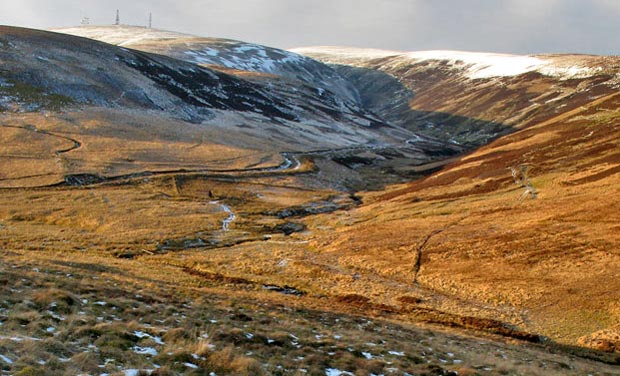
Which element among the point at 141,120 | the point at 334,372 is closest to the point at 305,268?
the point at 334,372

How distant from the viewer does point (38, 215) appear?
51.5 meters

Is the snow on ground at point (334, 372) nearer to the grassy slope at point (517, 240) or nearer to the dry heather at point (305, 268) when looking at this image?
the dry heather at point (305, 268)

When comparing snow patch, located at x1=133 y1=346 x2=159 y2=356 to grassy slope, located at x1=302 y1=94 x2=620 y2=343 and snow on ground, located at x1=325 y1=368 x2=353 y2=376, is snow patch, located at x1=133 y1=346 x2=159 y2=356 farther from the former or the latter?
grassy slope, located at x1=302 y1=94 x2=620 y2=343

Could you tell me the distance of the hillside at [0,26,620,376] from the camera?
18094 millimetres

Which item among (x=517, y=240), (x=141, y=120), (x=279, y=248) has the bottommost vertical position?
(x=279, y=248)

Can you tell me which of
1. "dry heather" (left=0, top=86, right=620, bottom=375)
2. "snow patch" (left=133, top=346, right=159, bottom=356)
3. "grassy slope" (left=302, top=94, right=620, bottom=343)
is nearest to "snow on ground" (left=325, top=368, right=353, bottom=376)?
"dry heather" (left=0, top=86, right=620, bottom=375)

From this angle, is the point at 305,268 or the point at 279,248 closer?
the point at 305,268

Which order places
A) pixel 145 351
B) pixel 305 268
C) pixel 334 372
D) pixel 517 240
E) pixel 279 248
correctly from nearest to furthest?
pixel 145 351 → pixel 334 372 → pixel 305 268 → pixel 517 240 → pixel 279 248

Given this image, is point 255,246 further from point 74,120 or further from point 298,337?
point 74,120

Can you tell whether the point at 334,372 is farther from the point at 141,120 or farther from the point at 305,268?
the point at 141,120

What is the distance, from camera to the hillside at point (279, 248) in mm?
18094

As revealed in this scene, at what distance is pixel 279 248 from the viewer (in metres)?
48.4

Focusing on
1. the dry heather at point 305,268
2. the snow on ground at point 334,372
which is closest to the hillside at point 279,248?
the dry heather at point 305,268

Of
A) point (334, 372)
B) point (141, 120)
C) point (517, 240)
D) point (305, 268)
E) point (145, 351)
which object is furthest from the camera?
point (141, 120)
